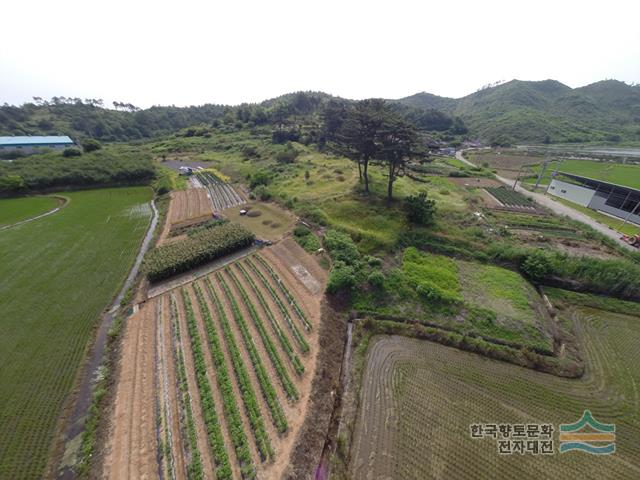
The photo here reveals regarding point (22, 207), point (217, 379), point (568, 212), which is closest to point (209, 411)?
point (217, 379)

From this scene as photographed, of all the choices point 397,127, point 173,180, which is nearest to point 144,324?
point 397,127

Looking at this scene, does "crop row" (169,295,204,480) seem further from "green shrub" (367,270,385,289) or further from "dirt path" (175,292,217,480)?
"green shrub" (367,270,385,289)

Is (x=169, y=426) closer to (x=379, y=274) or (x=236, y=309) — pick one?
(x=236, y=309)

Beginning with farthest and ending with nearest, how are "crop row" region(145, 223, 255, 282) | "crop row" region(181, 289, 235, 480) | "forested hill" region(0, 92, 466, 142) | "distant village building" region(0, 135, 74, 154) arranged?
1. "forested hill" region(0, 92, 466, 142)
2. "distant village building" region(0, 135, 74, 154)
3. "crop row" region(145, 223, 255, 282)
4. "crop row" region(181, 289, 235, 480)

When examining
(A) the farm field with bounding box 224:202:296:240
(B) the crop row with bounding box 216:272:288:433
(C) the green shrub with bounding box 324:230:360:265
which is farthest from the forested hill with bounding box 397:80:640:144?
(B) the crop row with bounding box 216:272:288:433

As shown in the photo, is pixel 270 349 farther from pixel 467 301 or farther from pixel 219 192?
pixel 219 192

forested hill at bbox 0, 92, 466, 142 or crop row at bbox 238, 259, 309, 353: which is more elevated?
forested hill at bbox 0, 92, 466, 142
